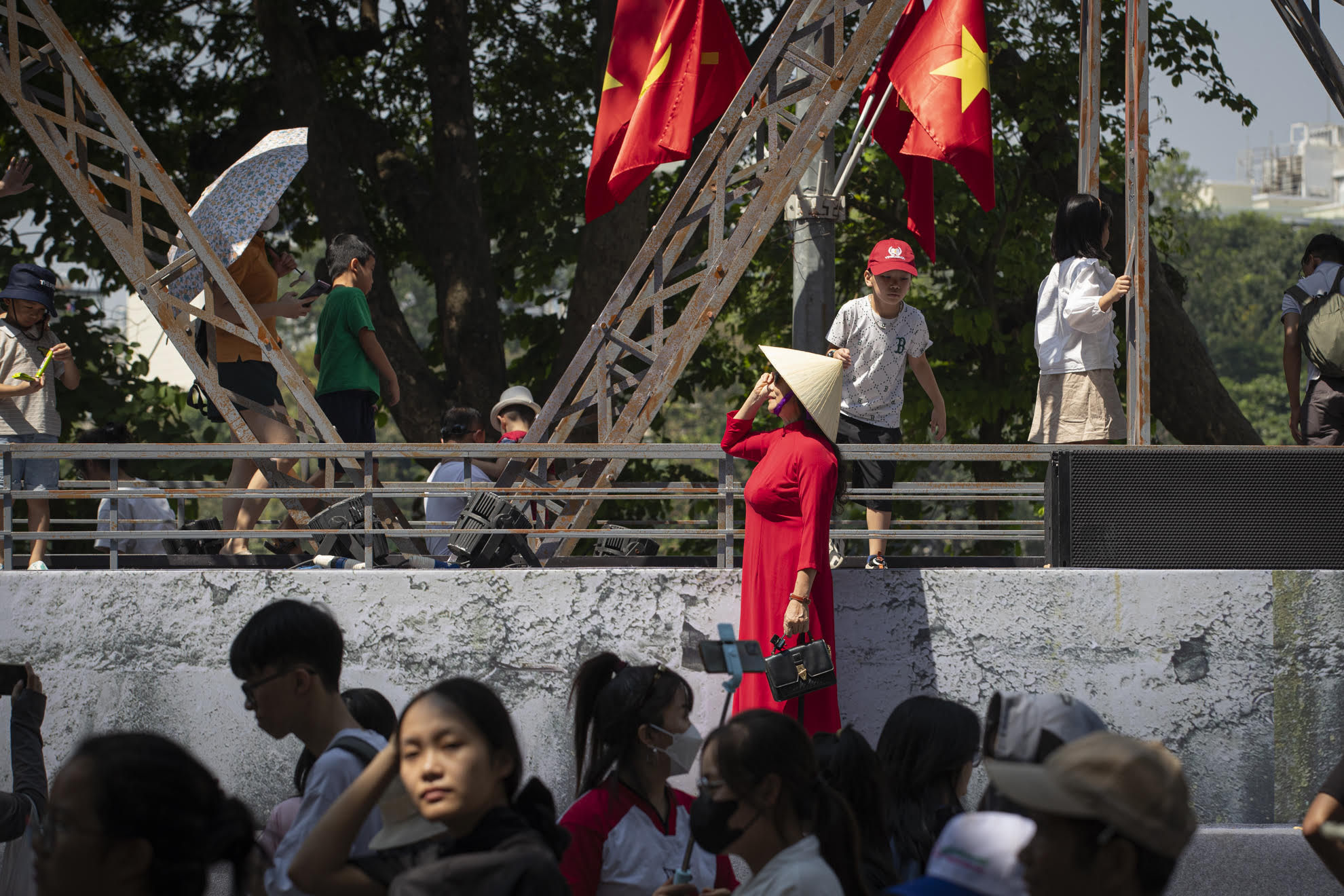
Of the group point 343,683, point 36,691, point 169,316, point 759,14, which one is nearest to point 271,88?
point 759,14

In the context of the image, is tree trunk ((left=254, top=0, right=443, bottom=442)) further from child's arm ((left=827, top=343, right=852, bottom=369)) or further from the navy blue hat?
child's arm ((left=827, top=343, right=852, bottom=369))

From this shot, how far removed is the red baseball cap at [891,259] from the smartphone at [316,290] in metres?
2.96

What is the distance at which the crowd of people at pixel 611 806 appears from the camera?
2375 mm

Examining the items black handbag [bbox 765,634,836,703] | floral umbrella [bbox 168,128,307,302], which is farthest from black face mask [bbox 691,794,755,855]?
floral umbrella [bbox 168,128,307,302]

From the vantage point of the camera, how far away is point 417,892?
2676mm

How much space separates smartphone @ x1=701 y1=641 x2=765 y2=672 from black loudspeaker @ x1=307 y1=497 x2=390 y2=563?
2.85 metres

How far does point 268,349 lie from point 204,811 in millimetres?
4683

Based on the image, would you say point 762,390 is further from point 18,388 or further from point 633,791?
point 18,388

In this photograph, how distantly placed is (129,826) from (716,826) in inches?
51.5

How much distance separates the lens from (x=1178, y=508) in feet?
20.1

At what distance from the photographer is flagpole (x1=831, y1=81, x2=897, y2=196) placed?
762 centimetres

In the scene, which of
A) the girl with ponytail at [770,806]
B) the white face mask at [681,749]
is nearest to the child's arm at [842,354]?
the white face mask at [681,749]

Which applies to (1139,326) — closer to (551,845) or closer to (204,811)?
(551,845)

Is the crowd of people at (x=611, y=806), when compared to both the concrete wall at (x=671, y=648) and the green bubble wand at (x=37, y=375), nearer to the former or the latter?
the concrete wall at (x=671, y=648)
